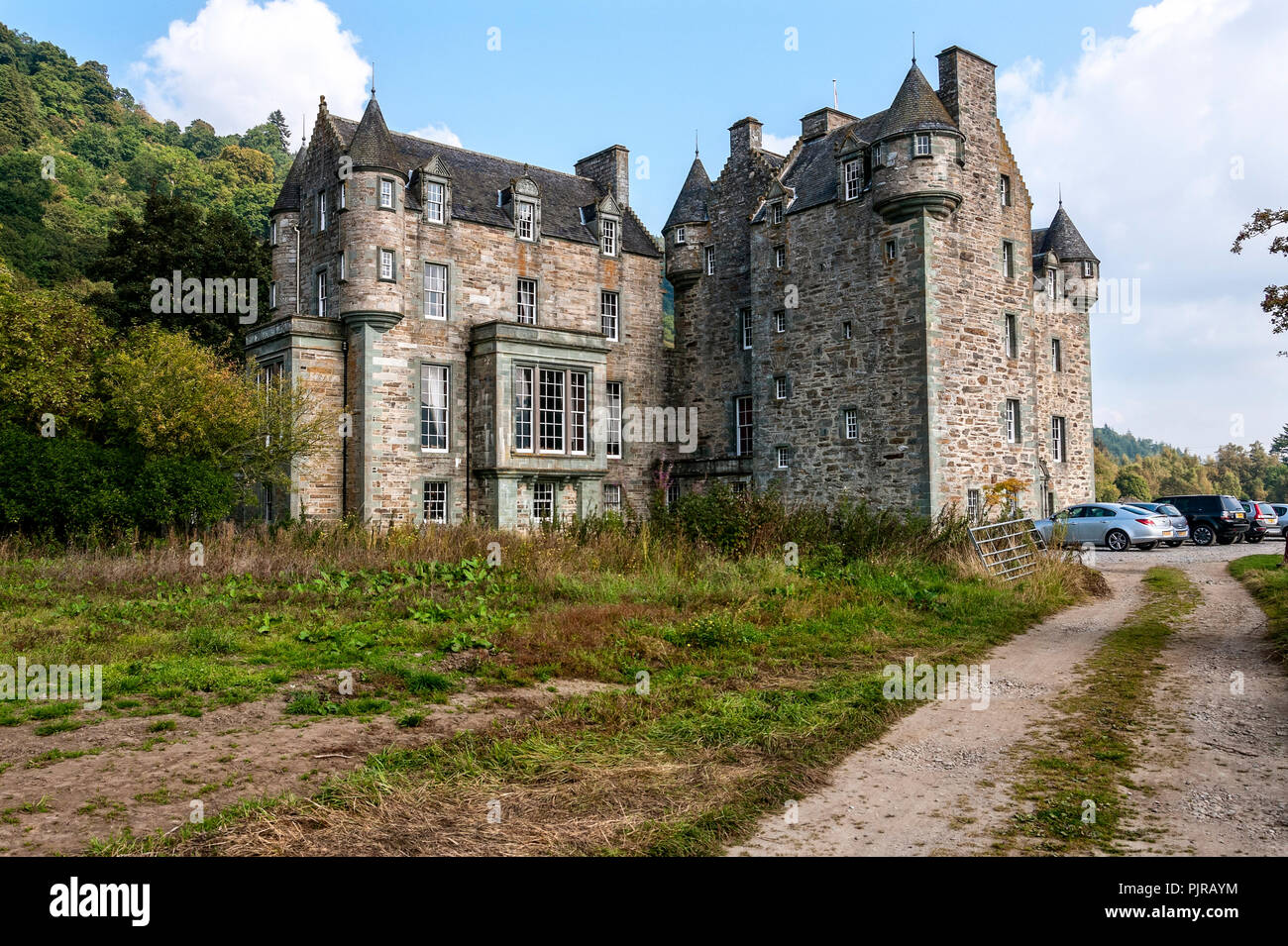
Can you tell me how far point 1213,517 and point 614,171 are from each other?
26353 mm

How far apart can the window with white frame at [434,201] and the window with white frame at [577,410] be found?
22.8ft

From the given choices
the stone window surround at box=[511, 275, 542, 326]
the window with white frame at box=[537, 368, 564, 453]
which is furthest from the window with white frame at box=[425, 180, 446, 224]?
the window with white frame at box=[537, 368, 564, 453]

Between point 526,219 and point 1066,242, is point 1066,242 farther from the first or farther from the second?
point 526,219

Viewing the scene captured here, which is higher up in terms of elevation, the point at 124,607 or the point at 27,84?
the point at 27,84

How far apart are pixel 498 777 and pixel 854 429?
25.4m

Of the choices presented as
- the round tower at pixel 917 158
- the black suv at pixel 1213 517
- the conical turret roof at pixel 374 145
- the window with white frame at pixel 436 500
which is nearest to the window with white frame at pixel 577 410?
the window with white frame at pixel 436 500

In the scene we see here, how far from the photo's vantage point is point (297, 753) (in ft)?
23.2

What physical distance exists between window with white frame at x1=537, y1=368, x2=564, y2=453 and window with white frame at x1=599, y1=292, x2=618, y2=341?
496 cm

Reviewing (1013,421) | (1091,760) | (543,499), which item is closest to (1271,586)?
(1091,760)

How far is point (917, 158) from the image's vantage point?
28375 millimetres

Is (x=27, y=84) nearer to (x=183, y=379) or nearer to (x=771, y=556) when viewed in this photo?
(x=183, y=379)

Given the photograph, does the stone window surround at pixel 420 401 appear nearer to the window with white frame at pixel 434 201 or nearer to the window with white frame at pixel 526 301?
the window with white frame at pixel 526 301

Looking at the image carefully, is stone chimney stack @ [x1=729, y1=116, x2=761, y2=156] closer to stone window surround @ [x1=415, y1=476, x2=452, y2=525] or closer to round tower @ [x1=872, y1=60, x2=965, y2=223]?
round tower @ [x1=872, y1=60, x2=965, y2=223]
